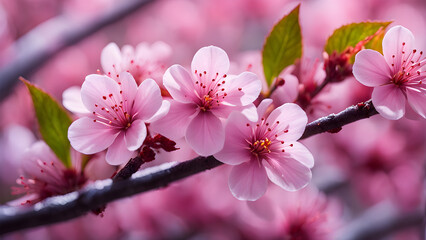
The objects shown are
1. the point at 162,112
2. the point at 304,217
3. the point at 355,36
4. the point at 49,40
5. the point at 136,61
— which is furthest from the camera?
the point at 49,40

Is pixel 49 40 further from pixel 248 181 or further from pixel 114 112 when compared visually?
pixel 248 181

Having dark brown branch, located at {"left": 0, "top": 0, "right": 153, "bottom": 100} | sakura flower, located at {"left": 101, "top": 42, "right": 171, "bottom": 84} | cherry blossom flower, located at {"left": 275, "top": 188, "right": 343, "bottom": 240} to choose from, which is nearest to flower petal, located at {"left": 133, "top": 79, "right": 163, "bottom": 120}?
sakura flower, located at {"left": 101, "top": 42, "right": 171, "bottom": 84}

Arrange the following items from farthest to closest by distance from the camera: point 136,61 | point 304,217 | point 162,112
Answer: point 304,217
point 136,61
point 162,112

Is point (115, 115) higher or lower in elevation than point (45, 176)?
higher

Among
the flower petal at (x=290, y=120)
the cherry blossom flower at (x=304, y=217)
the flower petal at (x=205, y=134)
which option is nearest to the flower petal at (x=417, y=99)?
the flower petal at (x=290, y=120)

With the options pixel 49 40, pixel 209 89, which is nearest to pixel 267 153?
pixel 209 89

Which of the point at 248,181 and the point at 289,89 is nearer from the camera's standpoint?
the point at 248,181

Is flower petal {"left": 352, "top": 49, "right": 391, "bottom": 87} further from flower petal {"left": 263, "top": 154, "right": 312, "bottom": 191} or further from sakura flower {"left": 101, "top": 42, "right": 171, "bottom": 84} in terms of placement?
sakura flower {"left": 101, "top": 42, "right": 171, "bottom": 84}
